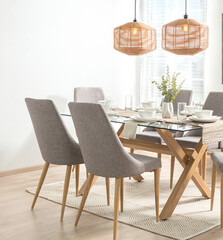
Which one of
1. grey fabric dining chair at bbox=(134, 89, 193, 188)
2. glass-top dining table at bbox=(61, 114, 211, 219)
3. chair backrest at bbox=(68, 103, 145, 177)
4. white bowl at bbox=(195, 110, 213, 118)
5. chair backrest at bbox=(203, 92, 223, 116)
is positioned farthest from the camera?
chair backrest at bbox=(203, 92, 223, 116)

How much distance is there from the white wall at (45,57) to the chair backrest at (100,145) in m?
1.95

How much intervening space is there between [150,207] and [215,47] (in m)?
2.66

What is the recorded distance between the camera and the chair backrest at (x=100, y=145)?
3.10 m

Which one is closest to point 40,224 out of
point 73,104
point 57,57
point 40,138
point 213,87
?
point 40,138

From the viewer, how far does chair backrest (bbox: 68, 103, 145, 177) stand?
310 cm

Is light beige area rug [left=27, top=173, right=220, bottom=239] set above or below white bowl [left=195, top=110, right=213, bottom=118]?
below

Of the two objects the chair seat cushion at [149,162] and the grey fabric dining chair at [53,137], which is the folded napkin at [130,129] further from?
the grey fabric dining chair at [53,137]

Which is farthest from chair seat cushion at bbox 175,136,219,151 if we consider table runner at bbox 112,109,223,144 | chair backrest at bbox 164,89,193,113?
chair backrest at bbox 164,89,193,113

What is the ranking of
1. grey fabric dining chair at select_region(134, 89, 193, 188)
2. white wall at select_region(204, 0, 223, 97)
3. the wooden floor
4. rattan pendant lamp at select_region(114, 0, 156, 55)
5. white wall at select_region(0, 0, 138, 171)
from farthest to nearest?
white wall at select_region(204, 0, 223, 97) → white wall at select_region(0, 0, 138, 171) → grey fabric dining chair at select_region(134, 89, 193, 188) → rattan pendant lamp at select_region(114, 0, 156, 55) → the wooden floor

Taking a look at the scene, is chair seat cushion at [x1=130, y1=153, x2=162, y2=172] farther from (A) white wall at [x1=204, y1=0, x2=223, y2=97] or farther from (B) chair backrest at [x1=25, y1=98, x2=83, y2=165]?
(A) white wall at [x1=204, y1=0, x2=223, y2=97]

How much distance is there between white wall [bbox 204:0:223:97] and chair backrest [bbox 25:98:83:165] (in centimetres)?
275

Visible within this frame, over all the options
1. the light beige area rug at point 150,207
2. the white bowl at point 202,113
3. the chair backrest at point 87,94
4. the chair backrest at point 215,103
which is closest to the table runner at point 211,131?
the white bowl at point 202,113

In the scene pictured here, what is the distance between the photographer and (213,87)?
5.82 m

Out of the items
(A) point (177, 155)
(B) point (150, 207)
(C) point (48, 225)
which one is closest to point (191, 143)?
(A) point (177, 155)
